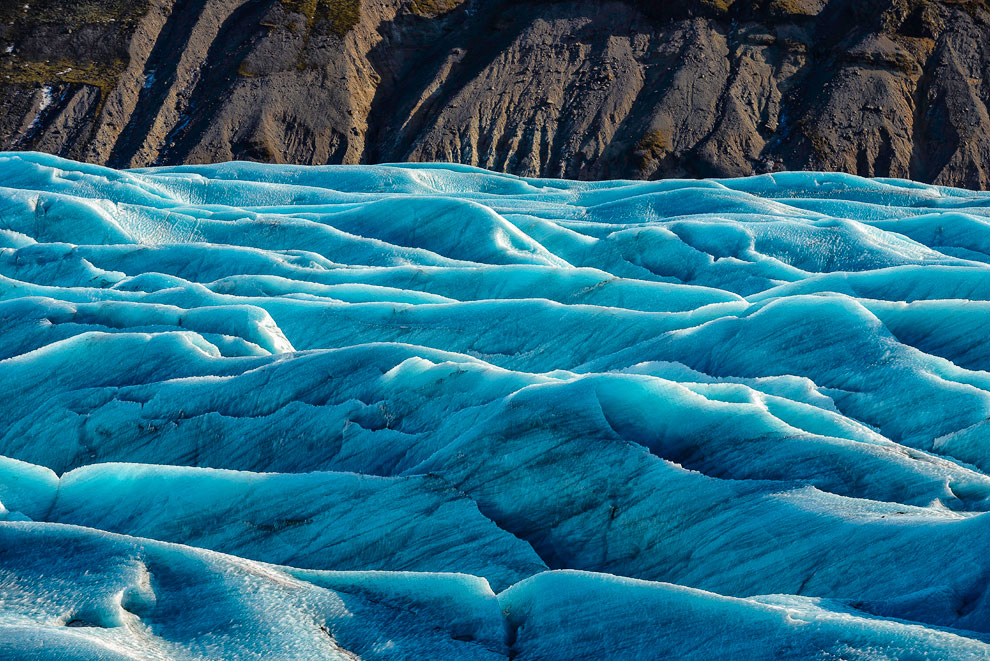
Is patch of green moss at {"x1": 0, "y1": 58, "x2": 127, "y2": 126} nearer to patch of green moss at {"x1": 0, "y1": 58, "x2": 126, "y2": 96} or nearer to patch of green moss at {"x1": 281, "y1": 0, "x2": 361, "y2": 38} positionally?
patch of green moss at {"x1": 0, "y1": 58, "x2": 126, "y2": 96}

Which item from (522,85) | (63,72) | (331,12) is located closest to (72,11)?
(63,72)

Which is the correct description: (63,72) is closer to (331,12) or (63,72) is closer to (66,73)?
(66,73)

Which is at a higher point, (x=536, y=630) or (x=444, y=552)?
(x=536, y=630)

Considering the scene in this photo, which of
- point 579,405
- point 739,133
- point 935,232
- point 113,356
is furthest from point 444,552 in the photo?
point 739,133

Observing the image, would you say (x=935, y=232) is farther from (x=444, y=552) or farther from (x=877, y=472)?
(x=444, y=552)

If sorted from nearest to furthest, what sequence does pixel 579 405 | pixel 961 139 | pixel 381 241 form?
pixel 579 405 → pixel 381 241 → pixel 961 139

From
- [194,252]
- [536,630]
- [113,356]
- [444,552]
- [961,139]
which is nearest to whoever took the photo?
[536,630]

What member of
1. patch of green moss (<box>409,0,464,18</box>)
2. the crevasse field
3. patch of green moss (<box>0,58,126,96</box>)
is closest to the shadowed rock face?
patch of green moss (<box>0,58,126,96</box>)
